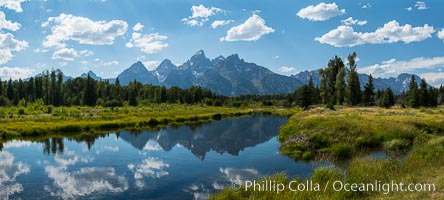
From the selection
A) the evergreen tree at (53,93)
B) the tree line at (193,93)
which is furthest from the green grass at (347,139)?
the evergreen tree at (53,93)

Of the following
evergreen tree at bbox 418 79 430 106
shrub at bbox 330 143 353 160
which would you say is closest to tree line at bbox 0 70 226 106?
evergreen tree at bbox 418 79 430 106

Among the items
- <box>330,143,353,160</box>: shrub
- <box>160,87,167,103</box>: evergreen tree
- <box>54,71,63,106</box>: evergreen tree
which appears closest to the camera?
<box>330,143,353,160</box>: shrub

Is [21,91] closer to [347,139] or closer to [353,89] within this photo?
[353,89]

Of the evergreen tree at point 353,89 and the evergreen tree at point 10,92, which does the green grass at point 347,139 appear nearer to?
the evergreen tree at point 353,89

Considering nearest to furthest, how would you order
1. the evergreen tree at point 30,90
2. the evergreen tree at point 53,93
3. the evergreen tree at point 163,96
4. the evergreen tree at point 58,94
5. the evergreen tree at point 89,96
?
the evergreen tree at point 89,96 < the evergreen tree at point 58,94 < the evergreen tree at point 53,93 < the evergreen tree at point 30,90 < the evergreen tree at point 163,96

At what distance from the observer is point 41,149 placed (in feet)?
125

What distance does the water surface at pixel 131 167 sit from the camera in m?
21.4

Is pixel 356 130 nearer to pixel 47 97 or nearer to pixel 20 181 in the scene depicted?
pixel 20 181

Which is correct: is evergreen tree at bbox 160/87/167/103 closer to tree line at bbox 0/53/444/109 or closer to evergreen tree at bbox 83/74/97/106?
tree line at bbox 0/53/444/109

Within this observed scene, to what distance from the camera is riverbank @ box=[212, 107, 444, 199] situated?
14.7 m

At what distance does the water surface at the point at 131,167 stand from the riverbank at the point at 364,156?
10.0 ft

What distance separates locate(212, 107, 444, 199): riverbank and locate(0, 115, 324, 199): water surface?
10.0 feet

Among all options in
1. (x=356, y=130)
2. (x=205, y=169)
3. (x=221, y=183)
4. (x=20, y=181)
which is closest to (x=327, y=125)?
(x=356, y=130)

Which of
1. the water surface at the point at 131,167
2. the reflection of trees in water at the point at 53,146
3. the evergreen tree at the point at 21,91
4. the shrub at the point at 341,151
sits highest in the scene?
the evergreen tree at the point at 21,91
